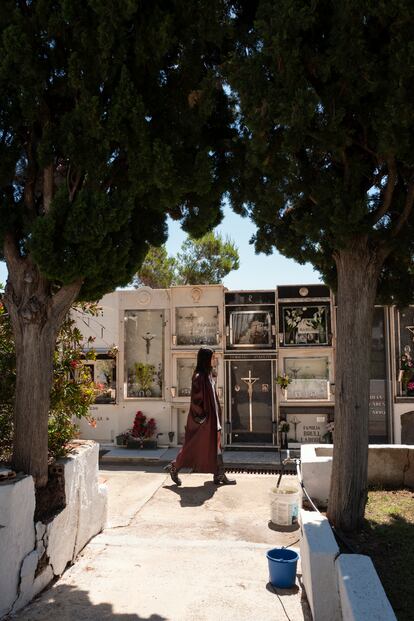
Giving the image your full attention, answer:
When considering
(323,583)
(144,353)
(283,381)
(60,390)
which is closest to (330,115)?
(323,583)

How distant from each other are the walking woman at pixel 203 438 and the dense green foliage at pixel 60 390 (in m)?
2.92

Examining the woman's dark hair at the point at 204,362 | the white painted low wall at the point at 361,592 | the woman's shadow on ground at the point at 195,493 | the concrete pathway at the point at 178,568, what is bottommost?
the woman's shadow on ground at the point at 195,493

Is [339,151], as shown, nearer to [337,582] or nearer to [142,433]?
[337,582]

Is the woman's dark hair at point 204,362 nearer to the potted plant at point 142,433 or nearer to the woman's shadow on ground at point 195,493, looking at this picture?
the woman's shadow on ground at point 195,493

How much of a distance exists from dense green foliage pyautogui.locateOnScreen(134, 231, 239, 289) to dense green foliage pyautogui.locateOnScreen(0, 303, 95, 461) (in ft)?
62.2

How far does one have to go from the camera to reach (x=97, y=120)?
14.8 feet

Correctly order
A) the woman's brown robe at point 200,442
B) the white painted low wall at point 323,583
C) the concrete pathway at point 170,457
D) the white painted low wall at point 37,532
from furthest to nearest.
A: the concrete pathway at point 170,457 → the woman's brown robe at point 200,442 → the white painted low wall at point 37,532 → the white painted low wall at point 323,583

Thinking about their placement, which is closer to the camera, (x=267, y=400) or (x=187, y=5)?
(x=187, y=5)

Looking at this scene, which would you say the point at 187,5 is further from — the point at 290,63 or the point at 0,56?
the point at 0,56

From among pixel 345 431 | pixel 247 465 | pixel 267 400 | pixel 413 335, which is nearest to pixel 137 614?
pixel 345 431

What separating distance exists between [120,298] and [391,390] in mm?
6784

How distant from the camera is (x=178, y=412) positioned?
12938 millimetres

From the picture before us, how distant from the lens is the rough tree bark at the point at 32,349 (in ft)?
16.2

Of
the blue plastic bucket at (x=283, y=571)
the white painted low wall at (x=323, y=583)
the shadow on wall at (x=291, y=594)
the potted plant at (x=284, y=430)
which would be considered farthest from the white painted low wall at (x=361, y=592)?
the potted plant at (x=284, y=430)
